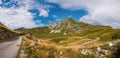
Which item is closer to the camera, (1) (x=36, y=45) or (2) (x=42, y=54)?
(2) (x=42, y=54)

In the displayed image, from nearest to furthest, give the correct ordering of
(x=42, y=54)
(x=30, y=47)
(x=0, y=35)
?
1. (x=42, y=54)
2. (x=30, y=47)
3. (x=0, y=35)

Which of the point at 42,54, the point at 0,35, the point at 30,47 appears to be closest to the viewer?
the point at 42,54

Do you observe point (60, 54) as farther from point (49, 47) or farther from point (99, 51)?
point (99, 51)

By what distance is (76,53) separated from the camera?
98.2ft

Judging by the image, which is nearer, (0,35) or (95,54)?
(95,54)

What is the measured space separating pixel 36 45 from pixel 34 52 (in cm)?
194

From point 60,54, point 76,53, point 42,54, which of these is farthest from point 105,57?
point 42,54

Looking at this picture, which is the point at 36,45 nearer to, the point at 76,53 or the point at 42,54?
the point at 42,54

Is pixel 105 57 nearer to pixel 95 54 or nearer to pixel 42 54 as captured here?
pixel 95 54

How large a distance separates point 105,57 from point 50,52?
6453mm

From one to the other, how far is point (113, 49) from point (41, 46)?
8.53 m

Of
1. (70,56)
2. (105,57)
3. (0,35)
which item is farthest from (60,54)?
(0,35)

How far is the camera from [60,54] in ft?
97.3

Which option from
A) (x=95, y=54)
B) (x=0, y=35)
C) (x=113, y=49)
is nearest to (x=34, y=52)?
(x=95, y=54)
